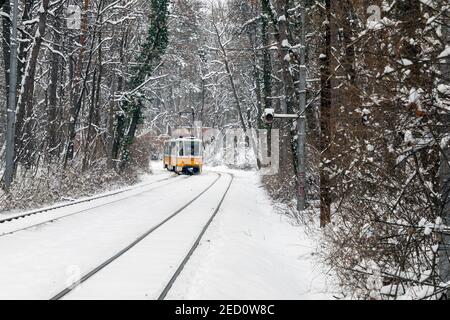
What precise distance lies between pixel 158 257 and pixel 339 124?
401cm

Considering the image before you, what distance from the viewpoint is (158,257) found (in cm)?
871

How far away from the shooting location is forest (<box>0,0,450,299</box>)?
5.14 m

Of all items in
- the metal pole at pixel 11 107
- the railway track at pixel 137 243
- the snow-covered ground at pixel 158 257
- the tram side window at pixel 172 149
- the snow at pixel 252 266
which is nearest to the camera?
the railway track at pixel 137 243

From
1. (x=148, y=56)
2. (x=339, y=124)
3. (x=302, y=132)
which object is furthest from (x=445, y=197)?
(x=148, y=56)

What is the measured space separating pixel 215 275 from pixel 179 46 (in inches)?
994

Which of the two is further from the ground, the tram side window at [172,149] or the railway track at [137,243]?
the tram side window at [172,149]

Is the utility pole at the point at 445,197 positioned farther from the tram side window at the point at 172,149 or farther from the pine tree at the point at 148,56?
the tram side window at the point at 172,149

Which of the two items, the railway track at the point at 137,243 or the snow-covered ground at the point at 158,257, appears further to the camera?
the snow-covered ground at the point at 158,257

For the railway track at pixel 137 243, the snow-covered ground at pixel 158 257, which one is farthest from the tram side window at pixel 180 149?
the railway track at pixel 137 243

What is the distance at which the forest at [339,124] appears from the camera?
514cm

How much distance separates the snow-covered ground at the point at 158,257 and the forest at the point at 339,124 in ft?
2.70

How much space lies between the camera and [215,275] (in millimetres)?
7512

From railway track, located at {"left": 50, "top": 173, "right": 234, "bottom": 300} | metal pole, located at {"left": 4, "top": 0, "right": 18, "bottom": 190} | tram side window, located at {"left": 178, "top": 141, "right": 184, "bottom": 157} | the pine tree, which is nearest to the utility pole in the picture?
railway track, located at {"left": 50, "top": 173, "right": 234, "bottom": 300}

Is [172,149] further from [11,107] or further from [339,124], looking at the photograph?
[339,124]
